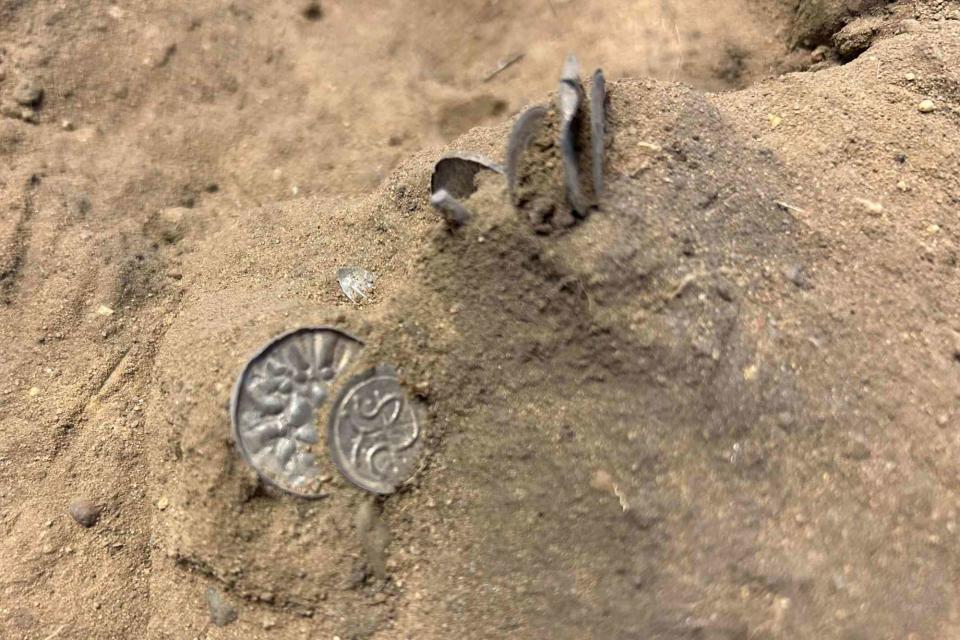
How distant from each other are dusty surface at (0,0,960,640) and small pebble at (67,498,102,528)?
27 mm

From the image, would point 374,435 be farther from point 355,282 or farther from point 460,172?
point 460,172

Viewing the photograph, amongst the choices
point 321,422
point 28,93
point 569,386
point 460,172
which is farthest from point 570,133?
point 28,93

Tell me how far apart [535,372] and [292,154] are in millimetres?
1820

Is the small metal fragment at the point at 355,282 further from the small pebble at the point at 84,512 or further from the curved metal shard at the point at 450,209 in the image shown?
the small pebble at the point at 84,512

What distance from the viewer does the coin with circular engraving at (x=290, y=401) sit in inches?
66.9

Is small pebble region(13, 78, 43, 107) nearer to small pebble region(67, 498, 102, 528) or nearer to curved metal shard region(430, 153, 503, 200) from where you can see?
small pebble region(67, 498, 102, 528)

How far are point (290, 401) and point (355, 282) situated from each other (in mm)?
500

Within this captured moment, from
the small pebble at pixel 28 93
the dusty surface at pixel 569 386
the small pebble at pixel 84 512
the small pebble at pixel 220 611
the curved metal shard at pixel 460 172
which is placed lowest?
the small pebble at pixel 220 611

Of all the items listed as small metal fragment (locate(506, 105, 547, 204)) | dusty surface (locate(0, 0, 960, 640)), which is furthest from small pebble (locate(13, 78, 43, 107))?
small metal fragment (locate(506, 105, 547, 204))

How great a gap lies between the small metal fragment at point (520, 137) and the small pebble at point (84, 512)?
1.65 metres

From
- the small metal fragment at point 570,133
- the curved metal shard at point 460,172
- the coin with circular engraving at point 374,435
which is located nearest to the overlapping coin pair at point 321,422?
the coin with circular engraving at point 374,435

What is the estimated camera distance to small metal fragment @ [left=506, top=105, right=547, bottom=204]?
65.0 inches

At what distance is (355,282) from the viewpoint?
6.79 ft

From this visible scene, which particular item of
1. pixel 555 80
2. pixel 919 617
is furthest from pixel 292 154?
pixel 919 617
